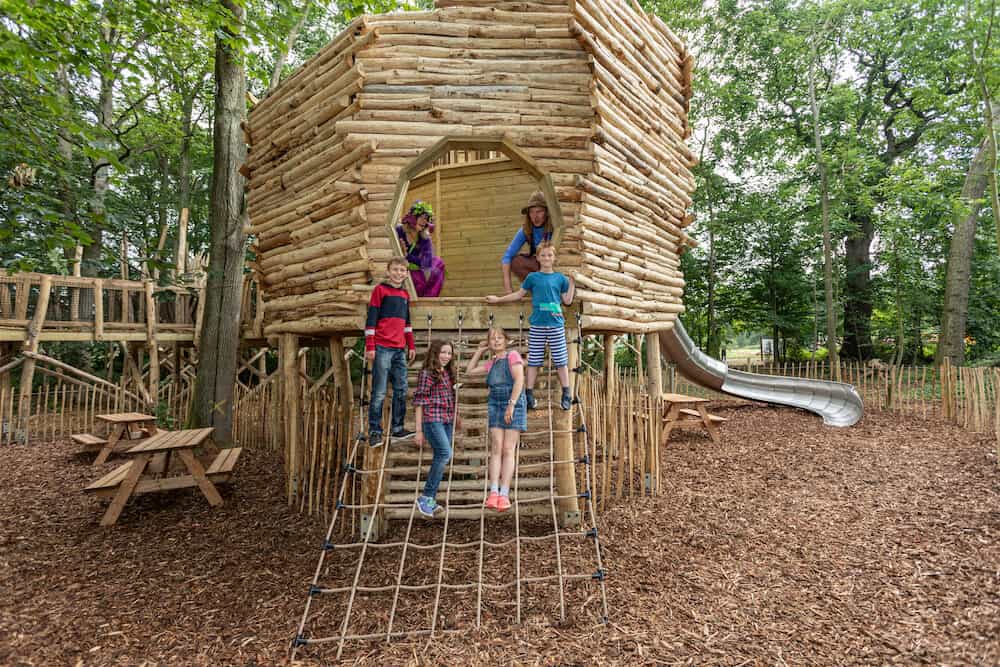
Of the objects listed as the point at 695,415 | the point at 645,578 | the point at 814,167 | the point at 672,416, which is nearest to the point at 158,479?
the point at 645,578

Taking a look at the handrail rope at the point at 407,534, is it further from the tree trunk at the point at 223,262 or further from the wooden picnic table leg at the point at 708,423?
the wooden picnic table leg at the point at 708,423

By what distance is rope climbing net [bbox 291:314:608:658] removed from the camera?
3779 millimetres

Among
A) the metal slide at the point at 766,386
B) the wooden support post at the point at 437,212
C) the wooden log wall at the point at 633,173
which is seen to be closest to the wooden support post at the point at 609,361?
the wooden log wall at the point at 633,173

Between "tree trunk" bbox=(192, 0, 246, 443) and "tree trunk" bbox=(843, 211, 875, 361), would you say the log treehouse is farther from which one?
"tree trunk" bbox=(843, 211, 875, 361)

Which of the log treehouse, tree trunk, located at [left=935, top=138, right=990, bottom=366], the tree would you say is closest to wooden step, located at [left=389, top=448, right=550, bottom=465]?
the log treehouse

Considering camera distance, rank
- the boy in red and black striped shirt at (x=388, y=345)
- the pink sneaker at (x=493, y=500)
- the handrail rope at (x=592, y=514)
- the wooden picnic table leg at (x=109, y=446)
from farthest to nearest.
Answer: the wooden picnic table leg at (x=109, y=446) < the boy in red and black striped shirt at (x=388, y=345) < the pink sneaker at (x=493, y=500) < the handrail rope at (x=592, y=514)

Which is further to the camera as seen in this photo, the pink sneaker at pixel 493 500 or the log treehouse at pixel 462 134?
the log treehouse at pixel 462 134

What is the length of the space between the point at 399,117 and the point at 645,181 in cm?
372

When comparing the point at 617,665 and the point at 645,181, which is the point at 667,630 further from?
the point at 645,181

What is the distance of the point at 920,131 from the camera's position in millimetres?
18844

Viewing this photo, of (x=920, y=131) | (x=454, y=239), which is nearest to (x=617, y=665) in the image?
(x=454, y=239)

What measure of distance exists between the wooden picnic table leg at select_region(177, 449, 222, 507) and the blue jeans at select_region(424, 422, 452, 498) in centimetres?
340

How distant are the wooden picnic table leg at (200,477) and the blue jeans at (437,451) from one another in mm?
3405

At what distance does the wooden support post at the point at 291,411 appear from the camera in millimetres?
6605
